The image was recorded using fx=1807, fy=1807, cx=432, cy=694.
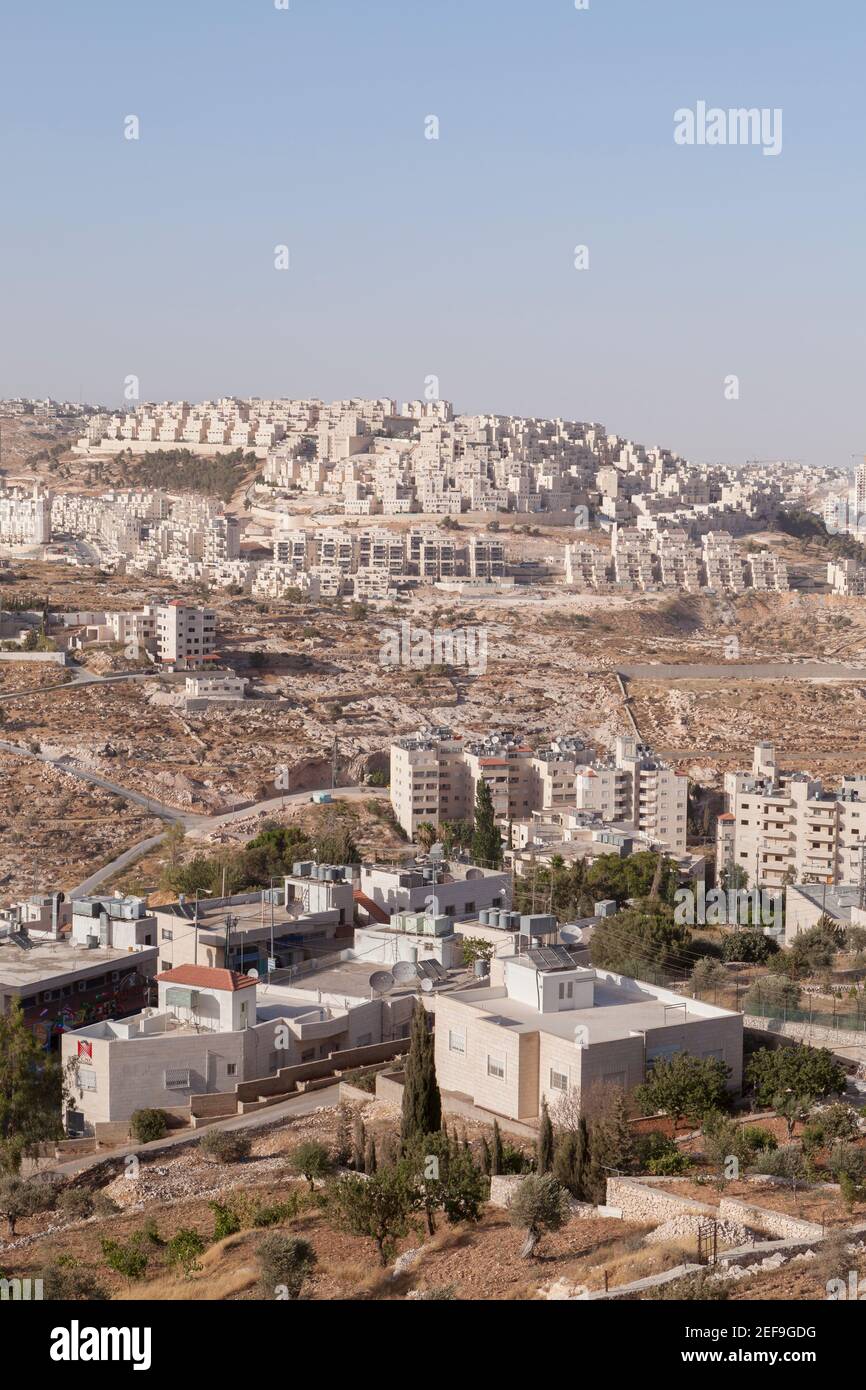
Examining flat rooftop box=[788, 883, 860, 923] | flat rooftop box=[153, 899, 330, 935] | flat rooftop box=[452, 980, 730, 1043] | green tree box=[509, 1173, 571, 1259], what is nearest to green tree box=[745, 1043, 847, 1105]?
flat rooftop box=[452, 980, 730, 1043]

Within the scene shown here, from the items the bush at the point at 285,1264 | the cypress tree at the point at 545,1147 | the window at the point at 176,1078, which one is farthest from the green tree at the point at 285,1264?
the window at the point at 176,1078

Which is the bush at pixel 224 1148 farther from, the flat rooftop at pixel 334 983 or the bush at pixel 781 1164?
the bush at pixel 781 1164

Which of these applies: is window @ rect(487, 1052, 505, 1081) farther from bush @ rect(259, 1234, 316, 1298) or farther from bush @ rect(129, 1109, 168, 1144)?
bush @ rect(259, 1234, 316, 1298)

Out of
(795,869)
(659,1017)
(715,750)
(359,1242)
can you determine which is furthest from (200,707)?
(359,1242)

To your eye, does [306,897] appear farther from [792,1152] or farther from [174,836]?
[174,836]

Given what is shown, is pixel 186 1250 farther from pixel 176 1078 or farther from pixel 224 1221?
pixel 176 1078

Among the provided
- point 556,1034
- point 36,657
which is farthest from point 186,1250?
point 36,657
